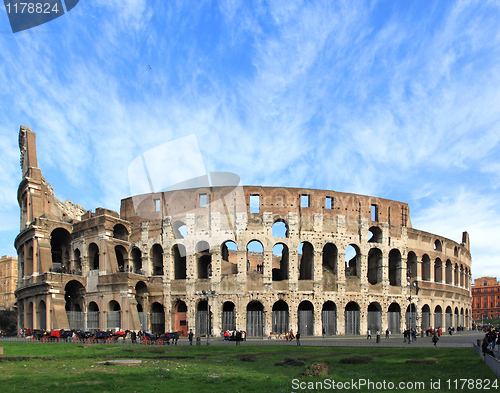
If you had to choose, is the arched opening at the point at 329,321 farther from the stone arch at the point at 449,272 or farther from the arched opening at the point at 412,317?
the stone arch at the point at 449,272

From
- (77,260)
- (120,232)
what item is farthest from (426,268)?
(77,260)

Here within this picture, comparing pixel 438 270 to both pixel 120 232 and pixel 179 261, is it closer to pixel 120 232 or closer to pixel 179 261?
pixel 179 261

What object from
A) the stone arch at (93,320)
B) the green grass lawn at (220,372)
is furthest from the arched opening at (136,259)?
the green grass lawn at (220,372)

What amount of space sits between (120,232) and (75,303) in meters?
7.90

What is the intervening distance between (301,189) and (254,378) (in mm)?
30379

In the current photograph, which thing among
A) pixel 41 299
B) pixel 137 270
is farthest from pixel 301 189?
pixel 41 299

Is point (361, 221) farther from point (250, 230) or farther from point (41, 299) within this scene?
point (41, 299)

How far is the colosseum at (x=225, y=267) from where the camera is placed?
4172 cm

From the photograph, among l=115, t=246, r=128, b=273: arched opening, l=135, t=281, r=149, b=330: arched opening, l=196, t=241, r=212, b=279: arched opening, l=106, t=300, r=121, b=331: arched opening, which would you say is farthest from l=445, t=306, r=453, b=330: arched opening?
l=115, t=246, r=128, b=273: arched opening

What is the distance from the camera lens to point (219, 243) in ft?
139

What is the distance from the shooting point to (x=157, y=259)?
4681 cm

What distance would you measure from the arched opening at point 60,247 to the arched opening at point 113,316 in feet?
29.0

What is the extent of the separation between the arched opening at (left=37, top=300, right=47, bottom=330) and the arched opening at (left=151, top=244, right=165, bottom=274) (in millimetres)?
10123

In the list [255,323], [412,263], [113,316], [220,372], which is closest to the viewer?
[220,372]
